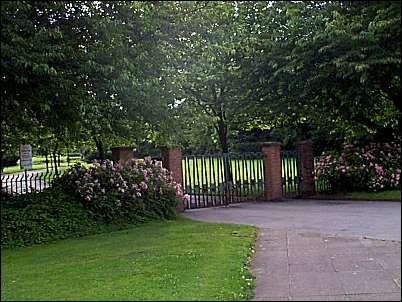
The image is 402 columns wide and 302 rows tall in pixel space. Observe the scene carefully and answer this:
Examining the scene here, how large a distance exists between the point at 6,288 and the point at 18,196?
21.9 ft

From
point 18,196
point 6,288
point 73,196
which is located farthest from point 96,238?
point 6,288

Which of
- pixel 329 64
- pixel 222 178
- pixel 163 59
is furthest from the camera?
pixel 222 178

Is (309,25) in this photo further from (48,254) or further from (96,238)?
(48,254)

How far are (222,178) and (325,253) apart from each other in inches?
357

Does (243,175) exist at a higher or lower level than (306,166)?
lower

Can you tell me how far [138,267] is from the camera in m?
7.03

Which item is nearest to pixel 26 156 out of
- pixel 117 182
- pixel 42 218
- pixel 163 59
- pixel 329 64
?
pixel 117 182

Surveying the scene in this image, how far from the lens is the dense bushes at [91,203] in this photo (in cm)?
1060

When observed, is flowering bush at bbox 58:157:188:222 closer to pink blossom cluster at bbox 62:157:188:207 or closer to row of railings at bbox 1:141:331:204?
pink blossom cluster at bbox 62:157:188:207

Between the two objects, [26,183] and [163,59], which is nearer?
[163,59]

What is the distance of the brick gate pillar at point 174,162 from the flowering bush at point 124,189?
57.1 inches

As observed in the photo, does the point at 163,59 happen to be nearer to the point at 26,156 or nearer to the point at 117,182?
the point at 117,182

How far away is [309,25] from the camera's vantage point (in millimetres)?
14266

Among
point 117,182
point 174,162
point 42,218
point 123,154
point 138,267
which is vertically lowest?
point 138,267
